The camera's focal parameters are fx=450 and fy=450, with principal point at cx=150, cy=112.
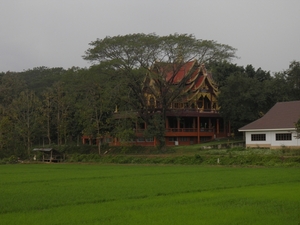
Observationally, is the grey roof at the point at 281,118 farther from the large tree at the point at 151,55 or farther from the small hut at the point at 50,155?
the small hut at the point at 50,155

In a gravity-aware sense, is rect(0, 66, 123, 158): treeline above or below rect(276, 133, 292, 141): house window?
above

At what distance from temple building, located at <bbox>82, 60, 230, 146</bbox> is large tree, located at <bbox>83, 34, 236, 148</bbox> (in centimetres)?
61

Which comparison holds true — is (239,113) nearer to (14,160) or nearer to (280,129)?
(280,129)

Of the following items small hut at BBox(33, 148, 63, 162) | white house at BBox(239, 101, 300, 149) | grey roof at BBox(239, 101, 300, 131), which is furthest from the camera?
small hut at BBox(33, 148, 63, 162)

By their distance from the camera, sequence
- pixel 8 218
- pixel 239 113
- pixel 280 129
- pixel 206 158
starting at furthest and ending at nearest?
pixel 239 113 → pixel 280 129 → pixel 206 158 → pixel 8 218

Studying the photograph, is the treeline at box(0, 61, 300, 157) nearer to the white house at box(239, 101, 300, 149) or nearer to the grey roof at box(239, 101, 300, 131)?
the grey roof at box(239, 101, 300, 131)

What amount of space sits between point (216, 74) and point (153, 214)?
169ft

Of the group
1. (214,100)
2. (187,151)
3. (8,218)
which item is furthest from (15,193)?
(214,100)

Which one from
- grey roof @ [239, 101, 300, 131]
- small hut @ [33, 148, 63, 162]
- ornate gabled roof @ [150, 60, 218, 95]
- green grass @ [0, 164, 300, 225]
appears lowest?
green grass @ [0, 164, 300, 225]

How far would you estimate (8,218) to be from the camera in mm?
11633

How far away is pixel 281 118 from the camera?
42.1m

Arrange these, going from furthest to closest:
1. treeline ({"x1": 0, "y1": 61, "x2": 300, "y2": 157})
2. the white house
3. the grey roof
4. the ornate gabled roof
Answer: treeline ({"x1": 0, "y1": 61, "x2": 300, "y2": 157}), the ornate gabled roof, the grey roof, the white house

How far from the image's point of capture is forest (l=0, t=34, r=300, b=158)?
4416cm

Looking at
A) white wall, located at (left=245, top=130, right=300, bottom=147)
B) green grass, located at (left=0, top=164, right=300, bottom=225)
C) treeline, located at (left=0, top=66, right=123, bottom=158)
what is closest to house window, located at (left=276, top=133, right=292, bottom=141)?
white wall, located at (left=245, top=130, right=300, bottom=147)
